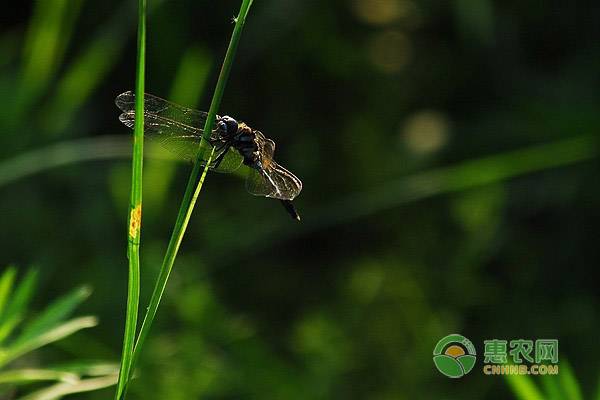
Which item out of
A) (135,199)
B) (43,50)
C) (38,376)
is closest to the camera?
(135,199)

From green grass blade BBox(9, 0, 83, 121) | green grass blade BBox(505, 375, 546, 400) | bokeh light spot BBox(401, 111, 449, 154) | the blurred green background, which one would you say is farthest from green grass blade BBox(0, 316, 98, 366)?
bokeh light spot BBox(401, 111, 449, 154)

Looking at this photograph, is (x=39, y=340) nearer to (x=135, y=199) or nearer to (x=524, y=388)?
(x=135, y=199)

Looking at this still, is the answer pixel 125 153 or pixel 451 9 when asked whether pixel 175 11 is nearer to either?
pixel 125 153

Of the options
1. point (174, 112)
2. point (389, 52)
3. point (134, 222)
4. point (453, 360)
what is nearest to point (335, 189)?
point (389, 52)

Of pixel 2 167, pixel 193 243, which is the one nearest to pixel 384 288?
pixel 193 243

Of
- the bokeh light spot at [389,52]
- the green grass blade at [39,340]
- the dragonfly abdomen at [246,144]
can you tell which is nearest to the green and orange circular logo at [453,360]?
the dragonfly abdomen at [246,144]

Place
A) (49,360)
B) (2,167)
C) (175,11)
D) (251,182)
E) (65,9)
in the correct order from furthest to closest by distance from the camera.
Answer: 1. (175,11)
2. (65,9)
3. (49,360)
4. (2,167)
5. (251,182)

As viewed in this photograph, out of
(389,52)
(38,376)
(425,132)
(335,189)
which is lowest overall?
(38,376)

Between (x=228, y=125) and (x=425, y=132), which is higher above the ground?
(x=425, y=132)
